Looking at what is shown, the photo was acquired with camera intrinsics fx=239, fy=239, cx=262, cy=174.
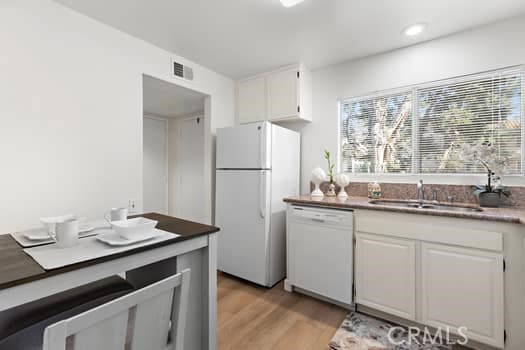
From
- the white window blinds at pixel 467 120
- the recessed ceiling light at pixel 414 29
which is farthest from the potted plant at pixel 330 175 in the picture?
the recessed ceiling light at pixel 414 29

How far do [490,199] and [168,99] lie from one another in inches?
135

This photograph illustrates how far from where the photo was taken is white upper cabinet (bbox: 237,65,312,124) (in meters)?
2.72

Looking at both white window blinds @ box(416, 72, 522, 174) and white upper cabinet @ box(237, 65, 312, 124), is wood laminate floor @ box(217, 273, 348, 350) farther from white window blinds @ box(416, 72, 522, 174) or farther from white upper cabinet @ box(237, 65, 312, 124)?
white upper cabinet @ box(237, 65, 312, 124)

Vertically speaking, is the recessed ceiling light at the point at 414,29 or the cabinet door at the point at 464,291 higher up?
the recessed ceiling light at the point at 414,29

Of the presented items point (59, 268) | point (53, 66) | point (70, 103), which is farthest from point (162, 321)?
point (53, 66)

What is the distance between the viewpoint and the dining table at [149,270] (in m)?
0.74

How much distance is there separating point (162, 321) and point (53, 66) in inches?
77.7

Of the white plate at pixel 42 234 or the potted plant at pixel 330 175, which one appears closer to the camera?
the white plate at pixel 42 234

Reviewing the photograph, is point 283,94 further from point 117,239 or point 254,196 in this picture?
point 117,239

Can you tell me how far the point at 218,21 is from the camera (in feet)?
6.48

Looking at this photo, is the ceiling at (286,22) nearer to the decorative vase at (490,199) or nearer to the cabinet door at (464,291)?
the decorative vase at (490,199)

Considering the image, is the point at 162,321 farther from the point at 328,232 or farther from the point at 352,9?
the point at 352,9

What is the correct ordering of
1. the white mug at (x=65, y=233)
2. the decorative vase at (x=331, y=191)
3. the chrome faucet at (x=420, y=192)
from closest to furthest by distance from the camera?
the white mug at (x=65, y=233), the chrome faucet at (x=420, y=192), the decorative vase at (x=331, y=191)

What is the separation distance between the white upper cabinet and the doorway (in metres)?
0.84
